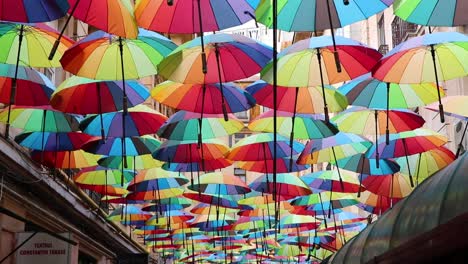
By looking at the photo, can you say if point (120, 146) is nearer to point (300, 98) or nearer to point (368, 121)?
point (300, 98)

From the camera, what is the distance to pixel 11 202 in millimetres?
14289

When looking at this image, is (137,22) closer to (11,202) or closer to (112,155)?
(112,155)

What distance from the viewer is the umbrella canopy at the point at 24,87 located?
1016cm

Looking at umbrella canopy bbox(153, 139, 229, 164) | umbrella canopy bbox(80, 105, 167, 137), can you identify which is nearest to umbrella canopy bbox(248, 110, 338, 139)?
umbrella canopy bbox(153, 139, 229, 164)

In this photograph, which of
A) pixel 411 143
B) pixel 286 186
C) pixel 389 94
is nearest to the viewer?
pixel 389 94

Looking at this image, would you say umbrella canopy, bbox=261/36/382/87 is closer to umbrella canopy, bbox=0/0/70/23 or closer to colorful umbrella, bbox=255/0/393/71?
colorful umbrella, bbox=255/0/393/71

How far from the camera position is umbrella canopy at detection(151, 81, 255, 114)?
10.4 metres

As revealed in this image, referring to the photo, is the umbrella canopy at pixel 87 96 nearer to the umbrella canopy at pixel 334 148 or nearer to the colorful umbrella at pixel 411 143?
the umbrella canopy at pixel 334 148

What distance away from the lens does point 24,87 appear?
10289 millimetres

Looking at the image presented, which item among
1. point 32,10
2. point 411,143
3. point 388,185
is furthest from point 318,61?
point 388,185

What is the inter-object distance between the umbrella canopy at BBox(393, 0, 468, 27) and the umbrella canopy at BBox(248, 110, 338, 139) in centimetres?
385

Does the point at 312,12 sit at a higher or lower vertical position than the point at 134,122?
higher

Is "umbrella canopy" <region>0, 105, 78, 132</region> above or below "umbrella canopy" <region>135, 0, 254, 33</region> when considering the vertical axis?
below

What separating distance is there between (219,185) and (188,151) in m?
3.48
